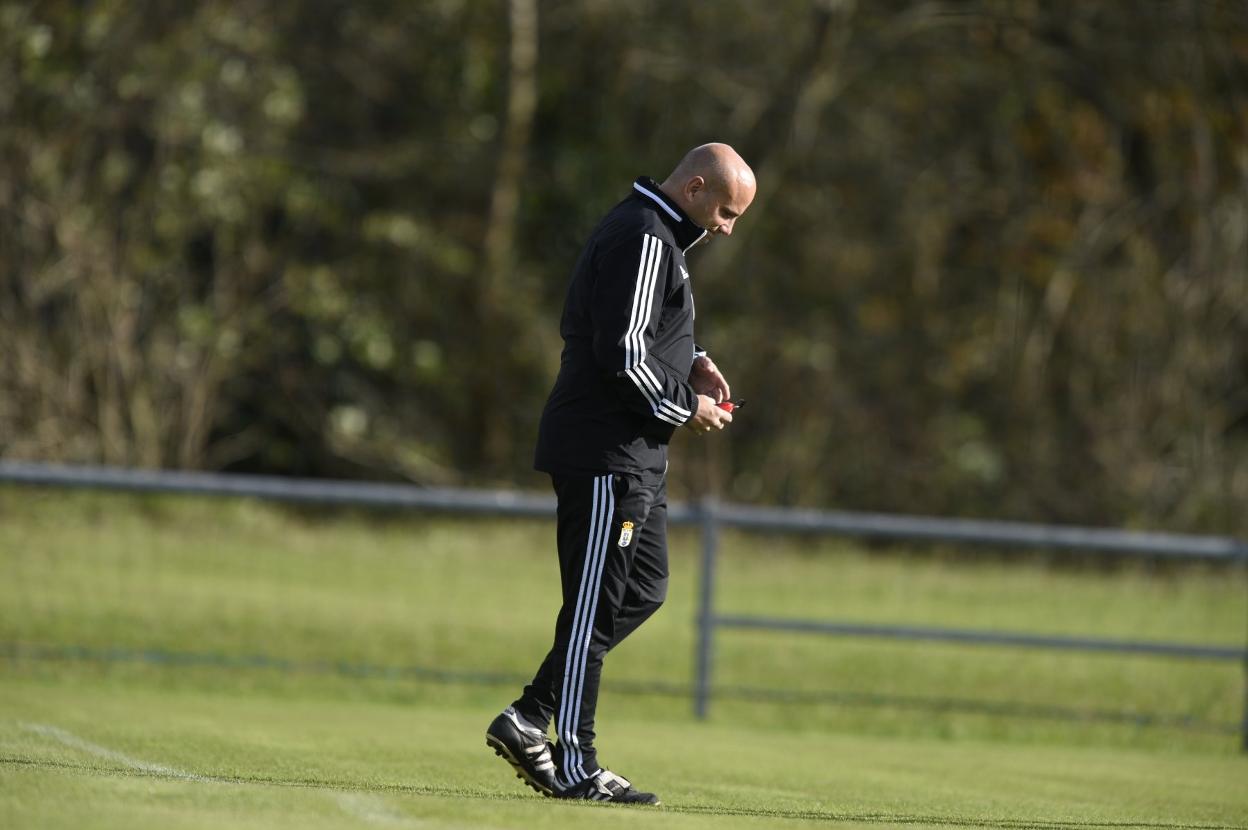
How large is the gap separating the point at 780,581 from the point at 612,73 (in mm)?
10176

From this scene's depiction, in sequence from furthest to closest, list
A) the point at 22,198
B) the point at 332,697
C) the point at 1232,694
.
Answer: the point at 22,198 → the point at 1232,694 → the point at 332,697

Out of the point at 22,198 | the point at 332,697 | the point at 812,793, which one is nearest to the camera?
the point at 812,793

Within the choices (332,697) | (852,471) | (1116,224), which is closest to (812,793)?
(332,697)

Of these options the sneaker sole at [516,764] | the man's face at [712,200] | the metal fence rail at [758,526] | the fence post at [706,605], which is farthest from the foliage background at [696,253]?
the man's face at [712,200]

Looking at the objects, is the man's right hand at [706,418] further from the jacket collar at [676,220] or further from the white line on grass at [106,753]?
the white line on grass at [106,753]

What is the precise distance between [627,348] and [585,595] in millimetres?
911

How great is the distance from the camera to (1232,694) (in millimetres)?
12383

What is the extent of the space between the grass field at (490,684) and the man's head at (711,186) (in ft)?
6.85

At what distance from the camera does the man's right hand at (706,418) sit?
19.7ft

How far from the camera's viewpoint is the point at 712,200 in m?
6.04

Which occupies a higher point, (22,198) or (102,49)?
(102,49)

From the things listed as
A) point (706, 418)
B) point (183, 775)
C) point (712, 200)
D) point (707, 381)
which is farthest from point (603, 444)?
point (183, 775)

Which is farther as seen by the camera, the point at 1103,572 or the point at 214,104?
the point at 214,104

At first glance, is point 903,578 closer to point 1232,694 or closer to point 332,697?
point 1232,694
